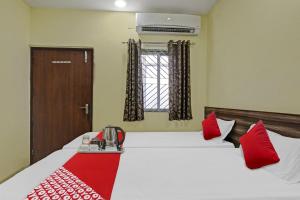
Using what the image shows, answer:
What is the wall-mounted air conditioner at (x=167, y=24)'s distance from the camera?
3645 mm

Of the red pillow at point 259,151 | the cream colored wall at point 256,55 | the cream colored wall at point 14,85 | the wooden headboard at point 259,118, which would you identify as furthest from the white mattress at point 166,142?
the cream colored wall at point 14,85

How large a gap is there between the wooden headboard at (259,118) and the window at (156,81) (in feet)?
3.14

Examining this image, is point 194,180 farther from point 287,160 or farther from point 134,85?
point 134,85

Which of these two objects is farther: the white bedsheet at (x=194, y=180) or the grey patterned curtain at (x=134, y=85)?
the grey patterned curtain at (x=134, y=85)

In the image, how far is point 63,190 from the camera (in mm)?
1254

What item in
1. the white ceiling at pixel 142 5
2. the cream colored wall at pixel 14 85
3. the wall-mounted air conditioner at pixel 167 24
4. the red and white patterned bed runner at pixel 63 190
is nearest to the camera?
the red and white patterned bed runner at pixel 63 190

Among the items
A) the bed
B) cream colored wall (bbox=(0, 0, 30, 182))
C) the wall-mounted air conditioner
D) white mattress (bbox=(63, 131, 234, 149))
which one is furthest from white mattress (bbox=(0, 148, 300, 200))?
the wall-mounted air conditioner

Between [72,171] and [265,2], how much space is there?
7.59 feet

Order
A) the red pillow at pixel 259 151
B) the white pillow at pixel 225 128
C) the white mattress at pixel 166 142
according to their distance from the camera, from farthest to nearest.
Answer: the white pillow at pixel 225 128 → the white mattress at pixel 166 142 → the red pillow at pixel 259 151

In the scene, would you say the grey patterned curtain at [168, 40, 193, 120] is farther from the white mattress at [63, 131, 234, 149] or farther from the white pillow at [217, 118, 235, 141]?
the white pillow at [217, 118, 235, 141]

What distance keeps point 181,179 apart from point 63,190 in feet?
2.33

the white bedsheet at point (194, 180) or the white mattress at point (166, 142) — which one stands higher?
the white mattress at point (166, 142)

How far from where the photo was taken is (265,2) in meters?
2.25

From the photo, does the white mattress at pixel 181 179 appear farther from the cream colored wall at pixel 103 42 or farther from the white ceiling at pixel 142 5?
the white ceiling at pixel 142 5
